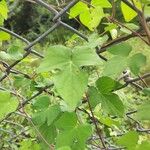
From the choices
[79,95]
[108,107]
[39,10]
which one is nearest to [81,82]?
[79,95]

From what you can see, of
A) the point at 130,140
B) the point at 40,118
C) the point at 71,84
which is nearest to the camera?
the point at 71,84

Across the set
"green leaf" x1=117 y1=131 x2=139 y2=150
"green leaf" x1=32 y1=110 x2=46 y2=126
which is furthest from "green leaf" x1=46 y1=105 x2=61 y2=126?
"green leaf" x1=117 y1=131 x2=139 y2=150

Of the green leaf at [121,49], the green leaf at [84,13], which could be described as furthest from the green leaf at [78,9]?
the green leaf at [121,49]

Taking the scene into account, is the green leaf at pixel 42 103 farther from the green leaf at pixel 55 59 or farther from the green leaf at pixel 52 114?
the green leaf at pixel 55 59

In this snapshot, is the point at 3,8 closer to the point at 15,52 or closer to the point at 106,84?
the point at 15,52

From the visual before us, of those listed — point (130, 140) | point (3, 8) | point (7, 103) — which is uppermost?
point (3, 8)

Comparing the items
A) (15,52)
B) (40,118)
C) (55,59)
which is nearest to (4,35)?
(15,52)

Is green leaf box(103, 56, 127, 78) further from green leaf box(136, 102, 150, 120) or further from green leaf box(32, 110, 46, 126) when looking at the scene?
green leaf box(32, 110, 46, 126)
